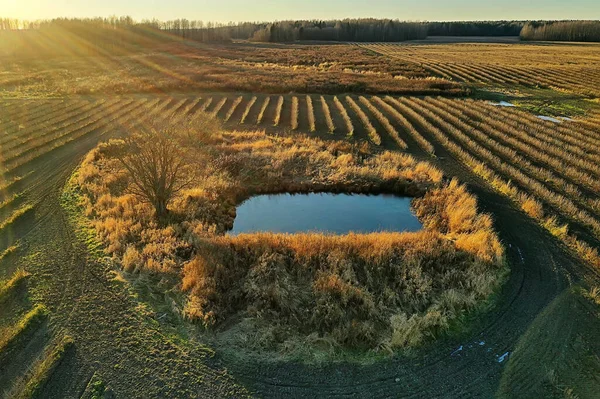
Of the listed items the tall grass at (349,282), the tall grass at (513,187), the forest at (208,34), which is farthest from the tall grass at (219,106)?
the forest at (208,34)

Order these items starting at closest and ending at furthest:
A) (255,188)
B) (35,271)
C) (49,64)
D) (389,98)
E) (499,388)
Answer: (499,388) < (35,271) < (255,188) < (389,98) < (49,64)

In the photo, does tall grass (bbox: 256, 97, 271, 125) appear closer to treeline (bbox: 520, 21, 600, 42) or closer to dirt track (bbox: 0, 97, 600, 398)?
dirt track (bbox: 0, 97, 600, 398)

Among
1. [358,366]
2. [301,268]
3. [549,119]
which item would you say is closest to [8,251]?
[301,268]

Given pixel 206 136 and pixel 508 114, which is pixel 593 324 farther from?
pixel 508 114

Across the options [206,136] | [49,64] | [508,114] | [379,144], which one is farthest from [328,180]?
[49,64]

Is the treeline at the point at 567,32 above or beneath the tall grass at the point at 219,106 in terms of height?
above

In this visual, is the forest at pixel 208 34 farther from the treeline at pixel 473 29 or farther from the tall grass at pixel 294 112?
the tall grass at pixel 294 112

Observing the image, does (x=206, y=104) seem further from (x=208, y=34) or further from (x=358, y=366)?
(x=208, y=34)
